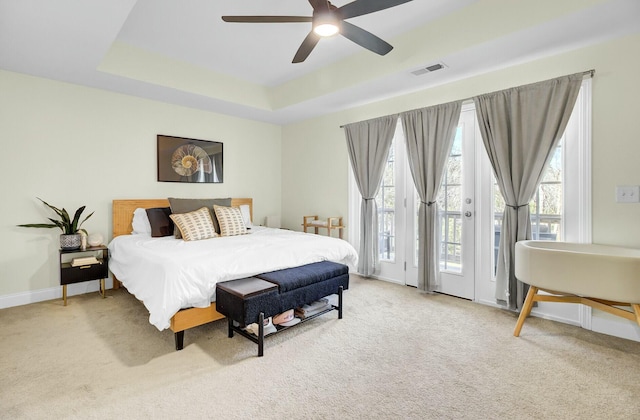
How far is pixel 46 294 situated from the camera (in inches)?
133

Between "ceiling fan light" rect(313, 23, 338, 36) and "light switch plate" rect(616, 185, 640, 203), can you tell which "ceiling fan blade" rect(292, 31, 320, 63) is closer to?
"ceiling fan light" rect(313, 23, 338, 36)

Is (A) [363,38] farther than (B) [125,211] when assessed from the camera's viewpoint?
No

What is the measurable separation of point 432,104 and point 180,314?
10.8ft

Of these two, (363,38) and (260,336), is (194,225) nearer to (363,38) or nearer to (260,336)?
(260,336)

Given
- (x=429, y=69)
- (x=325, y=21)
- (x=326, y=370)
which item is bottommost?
(x=326, y=370)

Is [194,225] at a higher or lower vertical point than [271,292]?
higher

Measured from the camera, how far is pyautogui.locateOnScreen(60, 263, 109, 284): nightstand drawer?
3.15m

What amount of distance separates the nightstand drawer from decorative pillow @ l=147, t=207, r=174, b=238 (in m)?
0.60

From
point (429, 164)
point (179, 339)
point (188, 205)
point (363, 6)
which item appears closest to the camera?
point (363, 6)

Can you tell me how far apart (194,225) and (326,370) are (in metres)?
2.16

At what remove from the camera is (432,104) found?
3.59 meters

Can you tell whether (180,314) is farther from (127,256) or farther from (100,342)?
(127,256)

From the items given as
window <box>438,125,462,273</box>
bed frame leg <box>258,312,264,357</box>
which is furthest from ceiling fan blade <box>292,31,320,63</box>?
Result: bed frame leg <box>258,312,264,357</box>

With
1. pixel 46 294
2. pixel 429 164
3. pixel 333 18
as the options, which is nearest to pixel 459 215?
pixel 429 164
